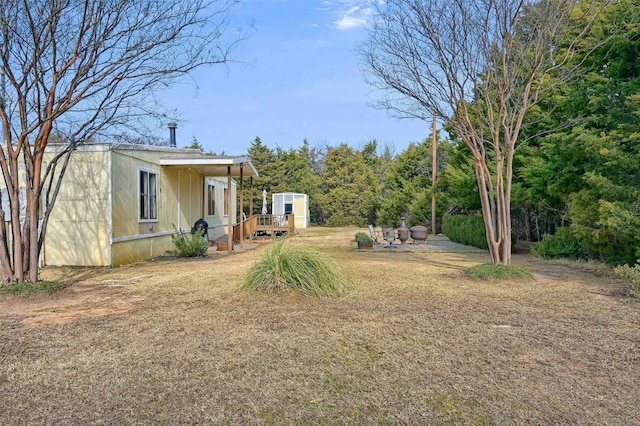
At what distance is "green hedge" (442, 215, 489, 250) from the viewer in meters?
13.7

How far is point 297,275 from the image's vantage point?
232 inches

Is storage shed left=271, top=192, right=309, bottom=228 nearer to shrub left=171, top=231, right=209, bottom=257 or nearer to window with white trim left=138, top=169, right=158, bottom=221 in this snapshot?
window with white trim left=138, top=169, right=158, bottom=221

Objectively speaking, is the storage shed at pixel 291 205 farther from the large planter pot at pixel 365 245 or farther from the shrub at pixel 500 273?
the shrub at pixel 500 273

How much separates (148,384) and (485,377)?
2255mm

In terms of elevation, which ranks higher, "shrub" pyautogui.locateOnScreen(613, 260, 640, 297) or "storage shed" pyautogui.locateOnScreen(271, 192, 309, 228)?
"storage shed" pyautogui.locateOnScreen(271, 192, 309, 228)

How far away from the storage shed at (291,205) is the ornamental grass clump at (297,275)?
19.6 meters

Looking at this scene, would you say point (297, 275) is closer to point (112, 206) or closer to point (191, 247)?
point (112, 206)

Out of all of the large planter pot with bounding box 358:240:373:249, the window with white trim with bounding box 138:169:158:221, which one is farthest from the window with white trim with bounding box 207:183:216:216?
the large planter pot with bounding box 358:240:373:249

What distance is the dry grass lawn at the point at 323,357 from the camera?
2.65 meters

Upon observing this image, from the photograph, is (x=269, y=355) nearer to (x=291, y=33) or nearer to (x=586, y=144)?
Answer: (x=291, y=33)

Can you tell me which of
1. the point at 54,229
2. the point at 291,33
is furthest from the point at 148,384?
the point at 54,229

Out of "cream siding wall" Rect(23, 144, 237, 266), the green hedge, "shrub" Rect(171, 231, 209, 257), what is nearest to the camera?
"cream siding wall" Rect(23, 144, 237, 266)

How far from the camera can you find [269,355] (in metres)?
3.61

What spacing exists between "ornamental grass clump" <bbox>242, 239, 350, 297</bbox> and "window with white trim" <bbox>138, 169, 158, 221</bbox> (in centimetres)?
528
